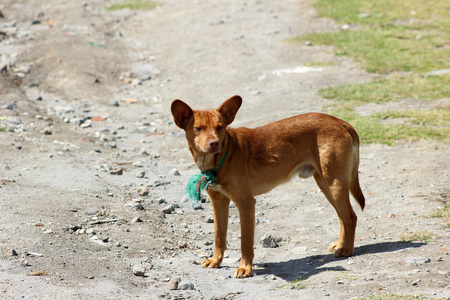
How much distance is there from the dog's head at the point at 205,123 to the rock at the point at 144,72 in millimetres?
9129

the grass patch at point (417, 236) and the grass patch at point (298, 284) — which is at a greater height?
the grass patch at point (298, 284)

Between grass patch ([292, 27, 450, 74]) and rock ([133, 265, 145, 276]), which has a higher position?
rock ([133, 265, 145, 276])

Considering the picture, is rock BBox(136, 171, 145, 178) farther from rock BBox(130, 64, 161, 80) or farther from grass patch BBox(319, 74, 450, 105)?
rock BBox(130, 64, 161, 80)

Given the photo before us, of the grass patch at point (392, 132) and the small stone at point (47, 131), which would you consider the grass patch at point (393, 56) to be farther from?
the small stone at point (47, 131)

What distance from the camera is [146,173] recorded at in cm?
896

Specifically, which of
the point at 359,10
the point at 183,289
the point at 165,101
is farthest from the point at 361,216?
the point at 359,10

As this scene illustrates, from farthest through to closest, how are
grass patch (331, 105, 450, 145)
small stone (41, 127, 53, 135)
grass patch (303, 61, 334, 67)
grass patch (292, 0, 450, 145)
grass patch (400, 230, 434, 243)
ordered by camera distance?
1. grass patch (303, 61, 334, 67)
2. small stone (41, 127, 53, 135)
3. grass patch (292, 0, 450, 145)
4. grass patch (331, 105, 450, 145)
5. grass patch (400, 230, 434, 243)

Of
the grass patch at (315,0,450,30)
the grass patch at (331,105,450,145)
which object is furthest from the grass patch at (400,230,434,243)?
the grass patch at (315,0,450,30)

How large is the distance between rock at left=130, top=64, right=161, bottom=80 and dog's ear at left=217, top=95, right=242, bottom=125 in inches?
359

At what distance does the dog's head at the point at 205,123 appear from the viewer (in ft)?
17.6

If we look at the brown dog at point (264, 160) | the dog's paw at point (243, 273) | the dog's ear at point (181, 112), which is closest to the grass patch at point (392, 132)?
the brown dog at point (264, 160)

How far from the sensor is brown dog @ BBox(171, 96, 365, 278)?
18.7 feet

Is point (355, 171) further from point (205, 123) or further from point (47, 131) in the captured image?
point (47, 131)

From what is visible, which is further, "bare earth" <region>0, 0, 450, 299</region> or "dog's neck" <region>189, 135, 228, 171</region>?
"dog's neck" <region>189, 135, 228, 171</region>
